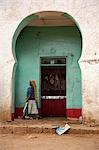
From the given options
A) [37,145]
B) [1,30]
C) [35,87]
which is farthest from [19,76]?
[37,145]

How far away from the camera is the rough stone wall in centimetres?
1030

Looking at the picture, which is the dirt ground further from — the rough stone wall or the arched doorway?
the arched doorway

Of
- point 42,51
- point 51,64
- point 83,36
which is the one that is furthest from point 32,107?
point 83,36

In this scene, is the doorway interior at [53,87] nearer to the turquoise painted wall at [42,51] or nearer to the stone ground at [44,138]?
the turquoise painted wall at [42,51]

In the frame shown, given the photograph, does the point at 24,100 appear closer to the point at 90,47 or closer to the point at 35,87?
the point at 35,87

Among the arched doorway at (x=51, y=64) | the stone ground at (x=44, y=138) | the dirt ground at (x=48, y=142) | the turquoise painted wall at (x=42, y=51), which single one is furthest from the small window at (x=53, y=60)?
the dirt ground at (x=48, y=142)

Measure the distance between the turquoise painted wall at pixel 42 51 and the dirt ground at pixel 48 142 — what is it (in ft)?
13.0

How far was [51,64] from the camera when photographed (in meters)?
13.3

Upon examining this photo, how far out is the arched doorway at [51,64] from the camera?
42.7ft

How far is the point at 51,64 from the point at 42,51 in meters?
0.67

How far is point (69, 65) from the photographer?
43.2 ft

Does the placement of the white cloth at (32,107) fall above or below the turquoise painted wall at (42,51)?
below

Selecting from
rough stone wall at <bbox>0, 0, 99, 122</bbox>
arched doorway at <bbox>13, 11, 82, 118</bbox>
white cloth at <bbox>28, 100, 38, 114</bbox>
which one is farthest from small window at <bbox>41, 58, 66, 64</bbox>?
rough stone wall at <bbox>0, 0, 99, 122</bbox>

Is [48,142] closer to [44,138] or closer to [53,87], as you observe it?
[44,138]
